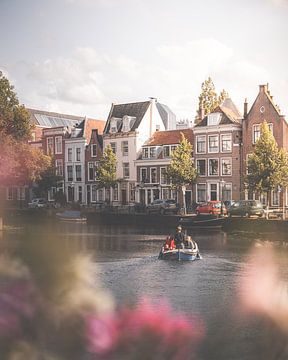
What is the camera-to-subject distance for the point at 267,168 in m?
43.0

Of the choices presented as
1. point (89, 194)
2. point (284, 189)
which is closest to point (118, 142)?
point (89, 194)

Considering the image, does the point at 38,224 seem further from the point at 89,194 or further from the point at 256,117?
the point at 256,117

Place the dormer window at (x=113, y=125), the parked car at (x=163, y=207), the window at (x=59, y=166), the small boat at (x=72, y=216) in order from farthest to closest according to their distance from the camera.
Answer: the window at (x=59, y=166) → the dormer window at (x=113, y=125) → the small boat at (x=72, y=216) → the parked car at (x=163, y=207)

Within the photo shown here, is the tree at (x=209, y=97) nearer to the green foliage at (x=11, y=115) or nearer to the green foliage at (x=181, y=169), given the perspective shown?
the green foliage at (x=181, y=169)

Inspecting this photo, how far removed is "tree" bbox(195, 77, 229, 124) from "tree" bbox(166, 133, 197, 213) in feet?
32.1

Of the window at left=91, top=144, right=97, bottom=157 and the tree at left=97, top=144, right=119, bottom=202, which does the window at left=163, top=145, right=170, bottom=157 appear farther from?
the window at left=91, top=144, right=97, bottom=157

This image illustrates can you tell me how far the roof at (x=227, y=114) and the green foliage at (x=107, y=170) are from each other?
32.0ft

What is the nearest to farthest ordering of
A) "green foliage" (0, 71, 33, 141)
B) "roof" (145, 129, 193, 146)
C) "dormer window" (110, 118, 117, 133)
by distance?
"green foliage" (0, 71, 33, 141) → "roof" (145, 129, 193, 146) → "dormer window" (110, 118, 117, 133)

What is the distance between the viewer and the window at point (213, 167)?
5456 centimetres

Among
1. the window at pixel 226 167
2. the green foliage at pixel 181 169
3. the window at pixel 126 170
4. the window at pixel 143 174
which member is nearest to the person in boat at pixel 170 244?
the green foliage at pixel 181 169

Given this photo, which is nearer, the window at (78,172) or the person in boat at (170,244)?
the person in boat at (170,244)

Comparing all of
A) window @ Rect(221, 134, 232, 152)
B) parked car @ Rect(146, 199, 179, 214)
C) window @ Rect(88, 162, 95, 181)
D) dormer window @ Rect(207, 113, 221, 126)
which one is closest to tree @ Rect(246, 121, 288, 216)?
parked car @ Rect(146, 199, 179, 214)

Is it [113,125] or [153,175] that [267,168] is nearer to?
[153,175]

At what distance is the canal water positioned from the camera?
14.7 m
